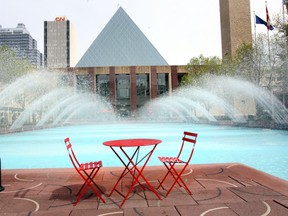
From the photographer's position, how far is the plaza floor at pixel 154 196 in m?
3.33

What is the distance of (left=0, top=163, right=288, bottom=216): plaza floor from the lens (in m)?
3.33

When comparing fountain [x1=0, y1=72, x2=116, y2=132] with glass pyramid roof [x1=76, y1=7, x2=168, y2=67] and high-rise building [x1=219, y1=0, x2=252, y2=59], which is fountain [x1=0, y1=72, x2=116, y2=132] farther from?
high-rise building [x1=219, y1=0, x2=252, y2=59]

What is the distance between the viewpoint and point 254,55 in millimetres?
26984

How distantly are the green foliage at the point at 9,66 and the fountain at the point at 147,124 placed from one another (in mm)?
860

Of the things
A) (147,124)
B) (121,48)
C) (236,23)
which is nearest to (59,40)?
(121,48)

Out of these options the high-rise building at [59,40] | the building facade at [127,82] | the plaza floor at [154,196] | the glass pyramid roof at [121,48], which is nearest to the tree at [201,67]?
the building facade at [127,82]

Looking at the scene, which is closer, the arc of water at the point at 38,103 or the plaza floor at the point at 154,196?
the plaza floor at the point at 154,196

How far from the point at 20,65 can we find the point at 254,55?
2426 cm

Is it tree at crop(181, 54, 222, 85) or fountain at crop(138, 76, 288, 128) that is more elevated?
tree at crop(181, 54, 222, 85)

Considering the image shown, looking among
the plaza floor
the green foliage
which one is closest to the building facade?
the green foliage

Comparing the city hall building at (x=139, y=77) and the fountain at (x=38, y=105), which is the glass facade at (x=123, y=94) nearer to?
the city hall building at (x=139, y=77)

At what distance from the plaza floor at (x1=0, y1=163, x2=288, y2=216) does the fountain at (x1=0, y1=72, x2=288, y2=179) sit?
185 centimetres

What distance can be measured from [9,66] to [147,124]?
1651 centimetres

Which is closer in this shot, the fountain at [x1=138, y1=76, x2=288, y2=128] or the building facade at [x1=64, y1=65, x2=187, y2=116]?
the fountain at [x1=138, y1=76, x2=288, y2=128]
